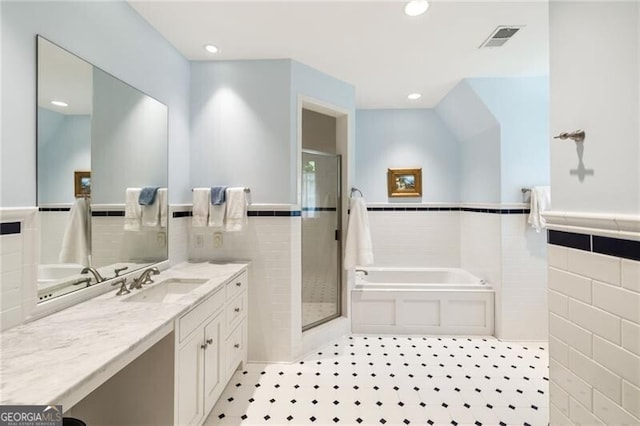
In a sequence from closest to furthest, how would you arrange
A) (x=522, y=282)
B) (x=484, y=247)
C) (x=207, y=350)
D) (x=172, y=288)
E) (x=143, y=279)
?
1. (x=207, y=350)
2. (x=143, y=279)
3. (x=172, y=288)
4. (x=522, y=282)
5. (x=484, y=247)

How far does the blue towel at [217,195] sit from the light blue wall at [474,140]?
268 centimetres

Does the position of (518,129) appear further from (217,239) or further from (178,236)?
(178,236)

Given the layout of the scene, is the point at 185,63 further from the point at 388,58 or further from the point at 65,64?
the point at 388,58

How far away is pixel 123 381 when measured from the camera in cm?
138

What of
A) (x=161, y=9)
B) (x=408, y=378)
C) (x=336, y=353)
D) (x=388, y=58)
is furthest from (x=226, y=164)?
(x=408, y=378)

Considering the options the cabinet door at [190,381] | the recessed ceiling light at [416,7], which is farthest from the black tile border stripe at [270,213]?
the recessed ceiling light at [416,7]

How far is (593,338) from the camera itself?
3.02 feet

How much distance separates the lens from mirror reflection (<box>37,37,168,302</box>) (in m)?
1.34

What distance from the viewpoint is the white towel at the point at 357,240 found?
2.95m

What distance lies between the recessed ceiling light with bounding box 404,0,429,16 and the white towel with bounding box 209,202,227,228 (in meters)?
1.97

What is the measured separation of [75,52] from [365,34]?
1.82m

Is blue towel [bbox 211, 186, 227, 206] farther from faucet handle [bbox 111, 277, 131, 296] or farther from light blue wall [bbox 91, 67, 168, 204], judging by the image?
faucet handle [bbox 111, 277, 131, 296]

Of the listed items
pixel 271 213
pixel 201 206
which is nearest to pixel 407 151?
pixel 271 213

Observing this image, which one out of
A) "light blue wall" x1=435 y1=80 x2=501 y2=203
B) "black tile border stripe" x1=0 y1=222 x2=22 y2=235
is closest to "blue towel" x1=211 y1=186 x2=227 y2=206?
"black tile border stripe" x1=0 y1=222 x2=22 y2=235
